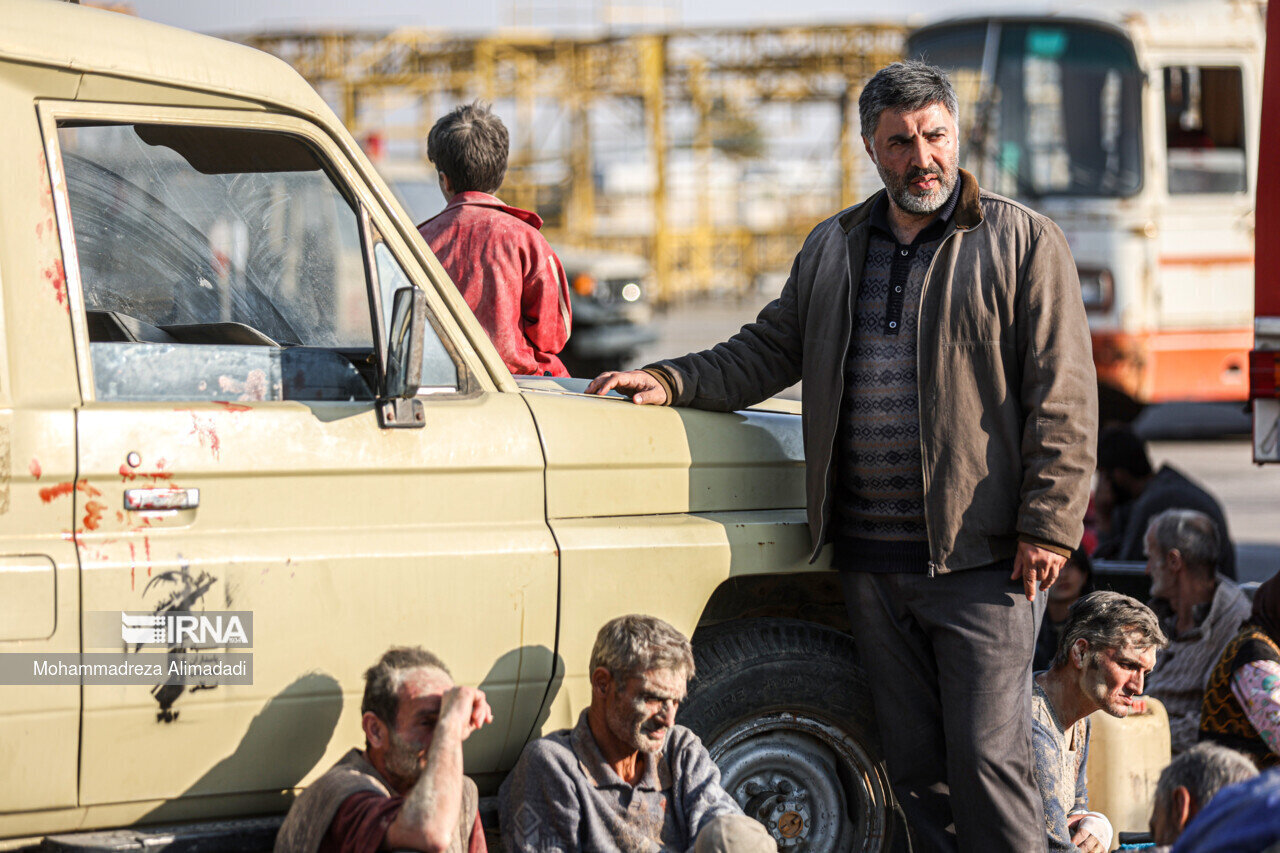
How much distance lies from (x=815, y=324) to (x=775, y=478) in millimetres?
404

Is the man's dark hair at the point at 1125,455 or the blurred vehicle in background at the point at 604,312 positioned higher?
the blurred vehicle in background at the point at 604,312

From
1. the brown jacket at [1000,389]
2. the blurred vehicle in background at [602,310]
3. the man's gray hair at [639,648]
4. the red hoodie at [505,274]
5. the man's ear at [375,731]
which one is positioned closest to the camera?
the man's ear at [375,731]

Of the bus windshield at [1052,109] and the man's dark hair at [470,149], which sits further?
the bus windshield at [1052,109]

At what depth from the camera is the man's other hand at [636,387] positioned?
11.3 ft

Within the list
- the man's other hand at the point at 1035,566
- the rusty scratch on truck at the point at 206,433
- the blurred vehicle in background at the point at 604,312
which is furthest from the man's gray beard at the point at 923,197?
the blurred vehicle in background at the point at 604,312

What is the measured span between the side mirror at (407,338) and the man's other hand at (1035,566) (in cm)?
143

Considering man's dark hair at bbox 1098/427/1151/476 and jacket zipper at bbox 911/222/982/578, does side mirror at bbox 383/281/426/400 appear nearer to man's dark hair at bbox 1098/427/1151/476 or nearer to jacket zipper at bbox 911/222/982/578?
jacket zipper at bbox 911/222/982/578

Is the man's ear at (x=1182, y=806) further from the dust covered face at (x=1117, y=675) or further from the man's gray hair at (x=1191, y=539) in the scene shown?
the man's gray hair at (x=1191, y=539)

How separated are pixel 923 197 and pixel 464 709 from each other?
1.60m

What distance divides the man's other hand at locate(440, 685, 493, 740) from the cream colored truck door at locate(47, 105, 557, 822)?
0.22m

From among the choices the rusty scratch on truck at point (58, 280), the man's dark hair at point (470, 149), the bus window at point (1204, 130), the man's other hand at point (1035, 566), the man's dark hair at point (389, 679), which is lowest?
the man's dark hair at point (389, 679)

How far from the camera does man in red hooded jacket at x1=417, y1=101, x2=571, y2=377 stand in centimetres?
393

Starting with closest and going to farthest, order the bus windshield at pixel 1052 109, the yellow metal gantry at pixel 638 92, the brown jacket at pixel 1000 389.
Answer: the brown jacket at pixel 1000 389 < the bus windshield at pixel 1052 109 < the yellow metal gantry at pixel 638 92

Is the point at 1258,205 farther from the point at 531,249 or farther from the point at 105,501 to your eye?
the point at 105,501
